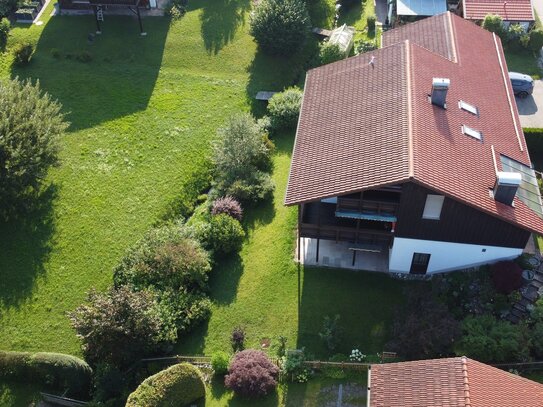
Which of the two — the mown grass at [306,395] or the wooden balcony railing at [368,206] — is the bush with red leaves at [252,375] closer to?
the mown grass at [306,395]

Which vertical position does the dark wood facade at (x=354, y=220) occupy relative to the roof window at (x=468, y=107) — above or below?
below

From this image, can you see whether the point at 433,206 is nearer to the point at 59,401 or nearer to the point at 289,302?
the point at 289,302

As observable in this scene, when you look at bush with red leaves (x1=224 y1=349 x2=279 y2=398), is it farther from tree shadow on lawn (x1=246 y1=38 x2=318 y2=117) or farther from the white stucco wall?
tree shadow on lawn (x1=246 y1=38 x2=318 y2=117)

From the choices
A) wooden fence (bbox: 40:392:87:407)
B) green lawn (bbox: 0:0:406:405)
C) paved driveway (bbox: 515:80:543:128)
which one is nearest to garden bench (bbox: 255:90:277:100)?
green lawn (bbox: 0:0:406:405)

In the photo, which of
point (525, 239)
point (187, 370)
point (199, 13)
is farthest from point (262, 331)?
point (199, 13)

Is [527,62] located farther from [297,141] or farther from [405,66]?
[297,141]

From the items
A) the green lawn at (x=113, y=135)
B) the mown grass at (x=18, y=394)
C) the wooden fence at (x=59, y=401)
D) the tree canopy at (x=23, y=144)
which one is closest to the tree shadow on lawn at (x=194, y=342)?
the wooden fence at (x=59, y=401)
